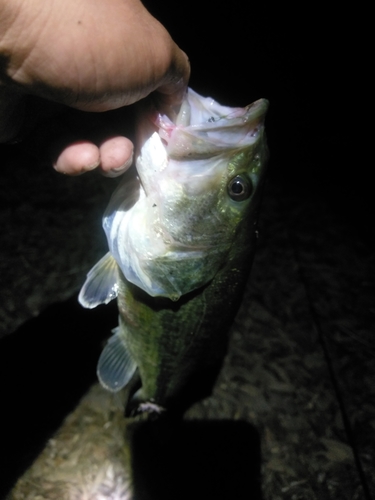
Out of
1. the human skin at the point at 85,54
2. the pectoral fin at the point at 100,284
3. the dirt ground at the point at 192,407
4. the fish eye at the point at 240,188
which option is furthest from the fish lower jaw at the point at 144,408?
the human skin at the point at 85,54

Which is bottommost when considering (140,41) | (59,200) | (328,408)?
(328,408)

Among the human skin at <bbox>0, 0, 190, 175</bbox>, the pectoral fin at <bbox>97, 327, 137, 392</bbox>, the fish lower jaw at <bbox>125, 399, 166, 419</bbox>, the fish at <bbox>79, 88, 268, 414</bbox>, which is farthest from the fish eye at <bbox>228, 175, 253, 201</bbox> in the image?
the fish lower jaw at <bbox>125, 399, 166, 419</bbox>

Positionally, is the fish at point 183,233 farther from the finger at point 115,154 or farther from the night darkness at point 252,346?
the night darkness at point 252,346

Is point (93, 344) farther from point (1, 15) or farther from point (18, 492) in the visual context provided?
point (1, 15)

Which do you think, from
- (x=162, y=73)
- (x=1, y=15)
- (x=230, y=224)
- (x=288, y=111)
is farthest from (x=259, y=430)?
(x=288, y=111)

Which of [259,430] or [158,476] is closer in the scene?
[158,476]

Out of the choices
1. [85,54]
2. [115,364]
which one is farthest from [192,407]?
[85,54]
